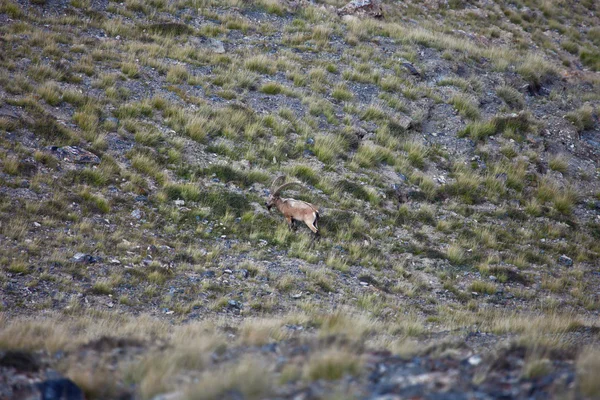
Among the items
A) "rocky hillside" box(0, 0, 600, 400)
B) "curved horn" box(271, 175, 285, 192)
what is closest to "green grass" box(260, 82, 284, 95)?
"rocky hillside" box(0, 0, 600, 400)

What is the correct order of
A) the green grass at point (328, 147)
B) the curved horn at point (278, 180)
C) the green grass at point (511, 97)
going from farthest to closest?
the green grass at point (511, 97) < the green grass at point (328, 147) < the curved horn at point (278, 180)

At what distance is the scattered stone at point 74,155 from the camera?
10648 millimetres

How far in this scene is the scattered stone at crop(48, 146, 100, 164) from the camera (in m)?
10.6

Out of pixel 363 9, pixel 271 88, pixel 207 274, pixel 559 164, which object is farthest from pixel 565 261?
pixel 363 9

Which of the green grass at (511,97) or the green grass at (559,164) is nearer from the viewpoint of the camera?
the green grass at (559,164)

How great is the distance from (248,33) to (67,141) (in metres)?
8.87

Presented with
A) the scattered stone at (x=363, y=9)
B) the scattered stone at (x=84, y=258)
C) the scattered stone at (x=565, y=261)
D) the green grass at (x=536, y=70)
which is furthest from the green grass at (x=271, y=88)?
the green grass at (x=536, y=70)

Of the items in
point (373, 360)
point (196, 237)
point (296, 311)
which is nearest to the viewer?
point (373, 360)

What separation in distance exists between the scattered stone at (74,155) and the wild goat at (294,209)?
382cm

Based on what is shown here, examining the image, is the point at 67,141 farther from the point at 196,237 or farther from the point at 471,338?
the point at 471,338

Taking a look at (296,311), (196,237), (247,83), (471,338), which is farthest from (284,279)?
(247,83)

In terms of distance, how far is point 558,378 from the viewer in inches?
177

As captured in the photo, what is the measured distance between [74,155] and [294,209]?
4773 mm

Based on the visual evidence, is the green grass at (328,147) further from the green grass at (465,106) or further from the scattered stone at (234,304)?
the scattered stone at (234,304)
